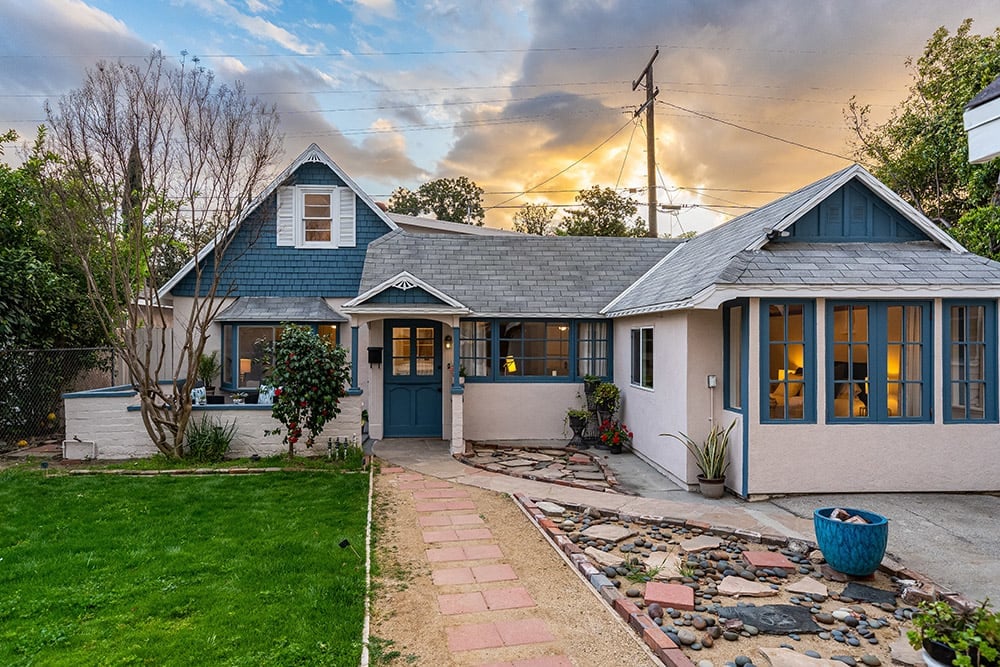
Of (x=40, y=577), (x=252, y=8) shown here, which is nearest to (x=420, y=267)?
(x=252, y=8)

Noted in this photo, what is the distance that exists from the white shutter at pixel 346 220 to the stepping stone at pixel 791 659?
11505mm

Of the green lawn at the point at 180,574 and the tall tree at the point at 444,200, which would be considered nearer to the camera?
the green lawn at the point at 180,574

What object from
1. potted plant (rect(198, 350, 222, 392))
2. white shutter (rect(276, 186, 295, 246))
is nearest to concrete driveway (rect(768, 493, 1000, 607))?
potted plant (rect(198, 350, 222, 392))

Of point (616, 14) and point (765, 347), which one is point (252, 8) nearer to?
point (616, 14)

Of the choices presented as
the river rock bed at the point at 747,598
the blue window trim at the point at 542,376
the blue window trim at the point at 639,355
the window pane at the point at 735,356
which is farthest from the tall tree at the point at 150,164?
the window pane at the point at 735,356

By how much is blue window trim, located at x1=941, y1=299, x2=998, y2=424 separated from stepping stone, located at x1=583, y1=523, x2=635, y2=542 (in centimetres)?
465

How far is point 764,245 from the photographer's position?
7641mm

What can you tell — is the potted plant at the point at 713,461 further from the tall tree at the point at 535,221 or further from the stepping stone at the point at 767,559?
the tall tree at the point at 535,221

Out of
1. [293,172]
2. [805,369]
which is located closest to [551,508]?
[805,369]

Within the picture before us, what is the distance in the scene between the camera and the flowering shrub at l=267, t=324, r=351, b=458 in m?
8.51

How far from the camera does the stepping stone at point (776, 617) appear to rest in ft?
12.7

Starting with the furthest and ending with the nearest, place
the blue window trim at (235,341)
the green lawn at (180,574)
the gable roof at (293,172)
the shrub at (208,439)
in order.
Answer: the gable roof at (293,172) < the blue window trim at (235,341) < the shrub at (208,439) < the green lawn at (180,574)

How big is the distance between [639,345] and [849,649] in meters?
6.51

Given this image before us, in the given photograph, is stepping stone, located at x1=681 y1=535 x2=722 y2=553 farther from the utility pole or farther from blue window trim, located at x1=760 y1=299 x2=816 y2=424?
the utility pole
